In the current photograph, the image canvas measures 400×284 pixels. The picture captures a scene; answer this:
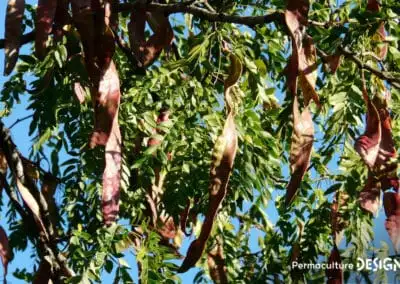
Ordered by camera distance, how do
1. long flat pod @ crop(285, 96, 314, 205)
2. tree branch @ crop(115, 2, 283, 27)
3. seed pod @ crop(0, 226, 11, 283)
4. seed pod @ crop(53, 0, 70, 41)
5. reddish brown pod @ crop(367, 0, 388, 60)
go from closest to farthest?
long flat pod @ crop(285, 96, 314, 205) < seed pod @ crop(53, 0, 70, 41) < tree branch @ crop(115, 2, 283, 27) < seed pod @ crop(0, 226, 11, 283) < reddish brown pod @ crop(367, 0, 388, 60)

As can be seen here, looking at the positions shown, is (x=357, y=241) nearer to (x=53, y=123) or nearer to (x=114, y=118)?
(x=53, y=123)

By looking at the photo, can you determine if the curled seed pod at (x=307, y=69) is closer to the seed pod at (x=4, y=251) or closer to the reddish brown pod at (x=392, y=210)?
the reddish brown pod at (x=392, y=210)

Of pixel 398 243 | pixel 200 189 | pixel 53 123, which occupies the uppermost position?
pixel 53 123

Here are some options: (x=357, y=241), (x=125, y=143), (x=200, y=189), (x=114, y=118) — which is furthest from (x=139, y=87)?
(x=114, y=118)

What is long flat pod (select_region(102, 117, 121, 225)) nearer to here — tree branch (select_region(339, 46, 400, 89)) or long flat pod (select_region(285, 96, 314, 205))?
long flat pod (select_region(285, 96, 314, 205))

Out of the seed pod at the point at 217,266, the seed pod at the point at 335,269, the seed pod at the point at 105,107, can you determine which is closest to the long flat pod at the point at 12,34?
the seed pod at the point at 105,107

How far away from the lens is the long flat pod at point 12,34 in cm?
285

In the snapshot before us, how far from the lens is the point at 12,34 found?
288 centimetres

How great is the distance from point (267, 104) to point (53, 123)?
1095 millimetres

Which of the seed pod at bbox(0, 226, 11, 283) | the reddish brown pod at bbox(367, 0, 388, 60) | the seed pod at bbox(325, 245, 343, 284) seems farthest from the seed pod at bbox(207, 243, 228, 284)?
the seed pod at bbox(0, 226, 11, 283)

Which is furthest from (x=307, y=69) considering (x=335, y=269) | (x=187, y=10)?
(x=335, y=269)

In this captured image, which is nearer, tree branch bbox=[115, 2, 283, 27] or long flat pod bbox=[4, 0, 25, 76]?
long flat pod bbox=[4, 0, 25, 76]

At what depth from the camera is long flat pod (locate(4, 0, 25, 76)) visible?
285 centimetres

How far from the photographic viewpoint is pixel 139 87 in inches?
169
